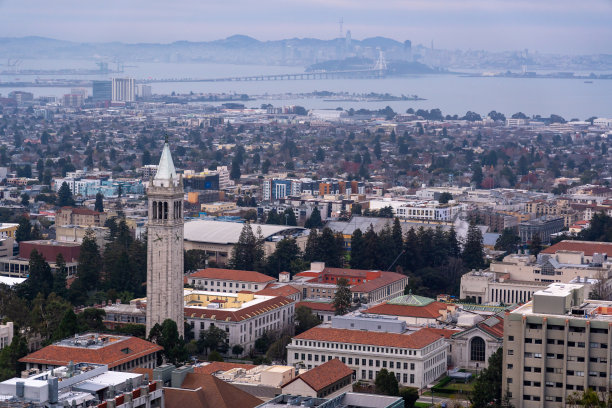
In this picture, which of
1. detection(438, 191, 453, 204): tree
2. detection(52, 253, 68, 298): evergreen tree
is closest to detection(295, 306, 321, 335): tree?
detection(52, 253, 68, 298): evergreen tree

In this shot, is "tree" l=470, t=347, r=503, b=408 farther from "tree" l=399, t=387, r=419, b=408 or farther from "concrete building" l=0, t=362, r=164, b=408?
"concrete building" l=0, t=362, r=164, b=408

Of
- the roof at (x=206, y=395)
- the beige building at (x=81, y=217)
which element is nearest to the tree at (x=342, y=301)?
the roof at (x=206, y=395)

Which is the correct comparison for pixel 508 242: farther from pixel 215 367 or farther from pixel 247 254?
pixel 215 367

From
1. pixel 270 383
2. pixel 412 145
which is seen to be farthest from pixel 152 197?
pixel 412 145

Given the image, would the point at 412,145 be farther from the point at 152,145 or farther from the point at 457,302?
the point at 457,302

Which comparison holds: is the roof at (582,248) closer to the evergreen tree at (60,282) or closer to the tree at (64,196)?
the evergreen tree at (60,282)

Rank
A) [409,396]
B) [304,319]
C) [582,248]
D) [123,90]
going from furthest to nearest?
[123,90] → [582,248] → [304,319] → [409,396]

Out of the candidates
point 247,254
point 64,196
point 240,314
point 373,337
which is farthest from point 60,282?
point 64,196
